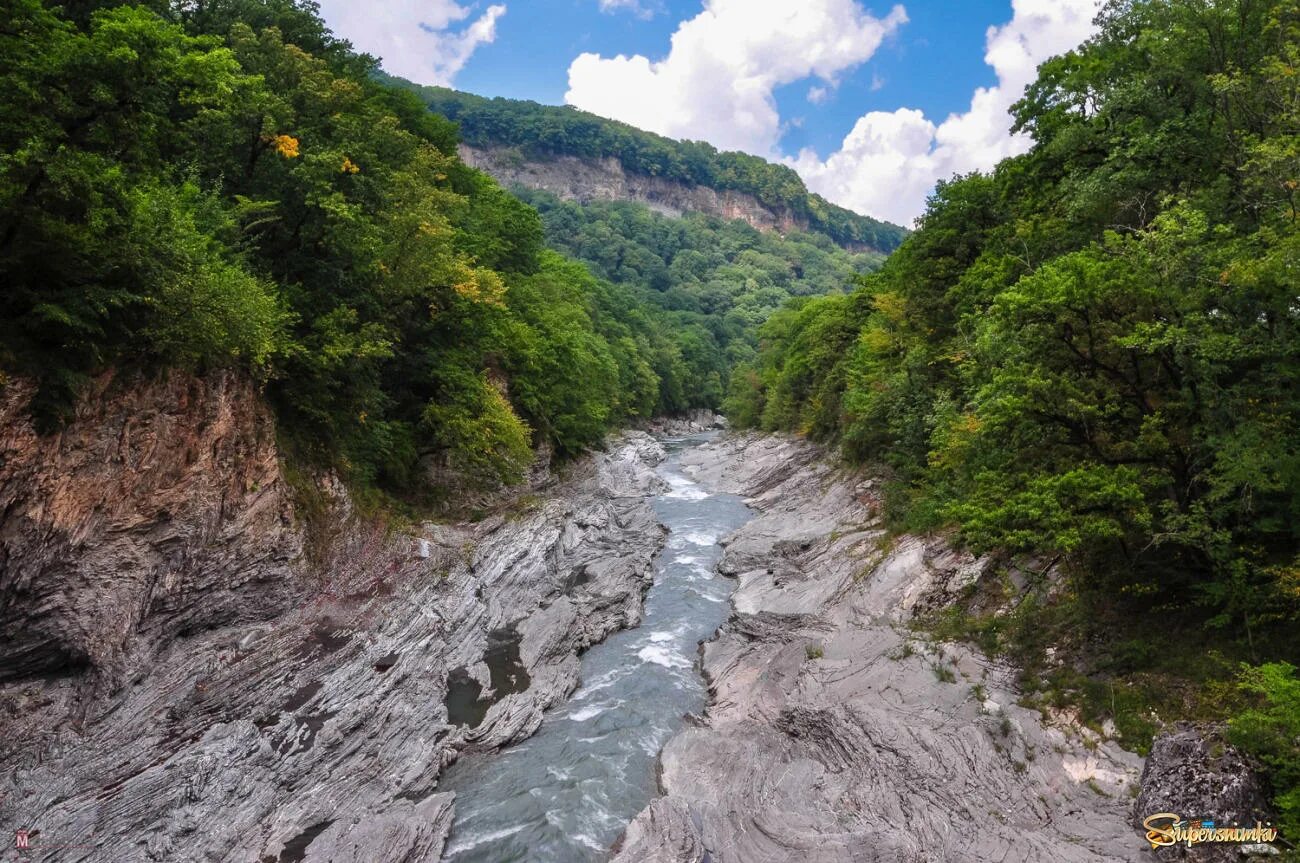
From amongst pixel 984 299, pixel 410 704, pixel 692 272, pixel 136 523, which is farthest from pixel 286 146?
pixel 692 272

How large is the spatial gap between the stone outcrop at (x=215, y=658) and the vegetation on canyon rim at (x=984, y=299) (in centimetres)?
173

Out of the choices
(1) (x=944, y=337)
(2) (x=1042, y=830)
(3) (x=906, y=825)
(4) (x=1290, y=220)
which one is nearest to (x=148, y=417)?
(3) (x=906, y=825)

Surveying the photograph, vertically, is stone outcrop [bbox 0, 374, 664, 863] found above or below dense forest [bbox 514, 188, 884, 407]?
below

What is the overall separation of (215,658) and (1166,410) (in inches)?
787

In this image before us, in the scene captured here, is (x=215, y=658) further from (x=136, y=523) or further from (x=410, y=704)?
(x=410, y=704)

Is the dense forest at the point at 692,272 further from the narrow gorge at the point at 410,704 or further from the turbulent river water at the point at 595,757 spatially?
the narrow gorge at the point at 410,704

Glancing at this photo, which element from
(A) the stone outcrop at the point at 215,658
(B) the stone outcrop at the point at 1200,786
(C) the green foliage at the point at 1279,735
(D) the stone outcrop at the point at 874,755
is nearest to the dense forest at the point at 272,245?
(A) the stone outcrop at the point at 215,658

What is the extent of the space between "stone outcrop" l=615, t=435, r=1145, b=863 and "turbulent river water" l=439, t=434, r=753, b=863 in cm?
77

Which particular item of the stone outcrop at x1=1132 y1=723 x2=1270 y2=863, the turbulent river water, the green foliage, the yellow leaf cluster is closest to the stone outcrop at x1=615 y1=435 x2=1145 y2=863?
the stone outcrop at x1=1132 y1=723 x2=1270 y2=863

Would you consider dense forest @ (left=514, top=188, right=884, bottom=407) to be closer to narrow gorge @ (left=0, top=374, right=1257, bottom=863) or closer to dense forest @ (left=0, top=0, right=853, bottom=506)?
dense forest @ (left=0, top=0, right=853, bottom=506)

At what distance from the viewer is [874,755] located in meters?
12.3

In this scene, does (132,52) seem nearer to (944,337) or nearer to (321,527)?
(321,527)

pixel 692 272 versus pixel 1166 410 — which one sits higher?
pixel 692 272

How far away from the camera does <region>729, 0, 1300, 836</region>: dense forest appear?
10312mm
